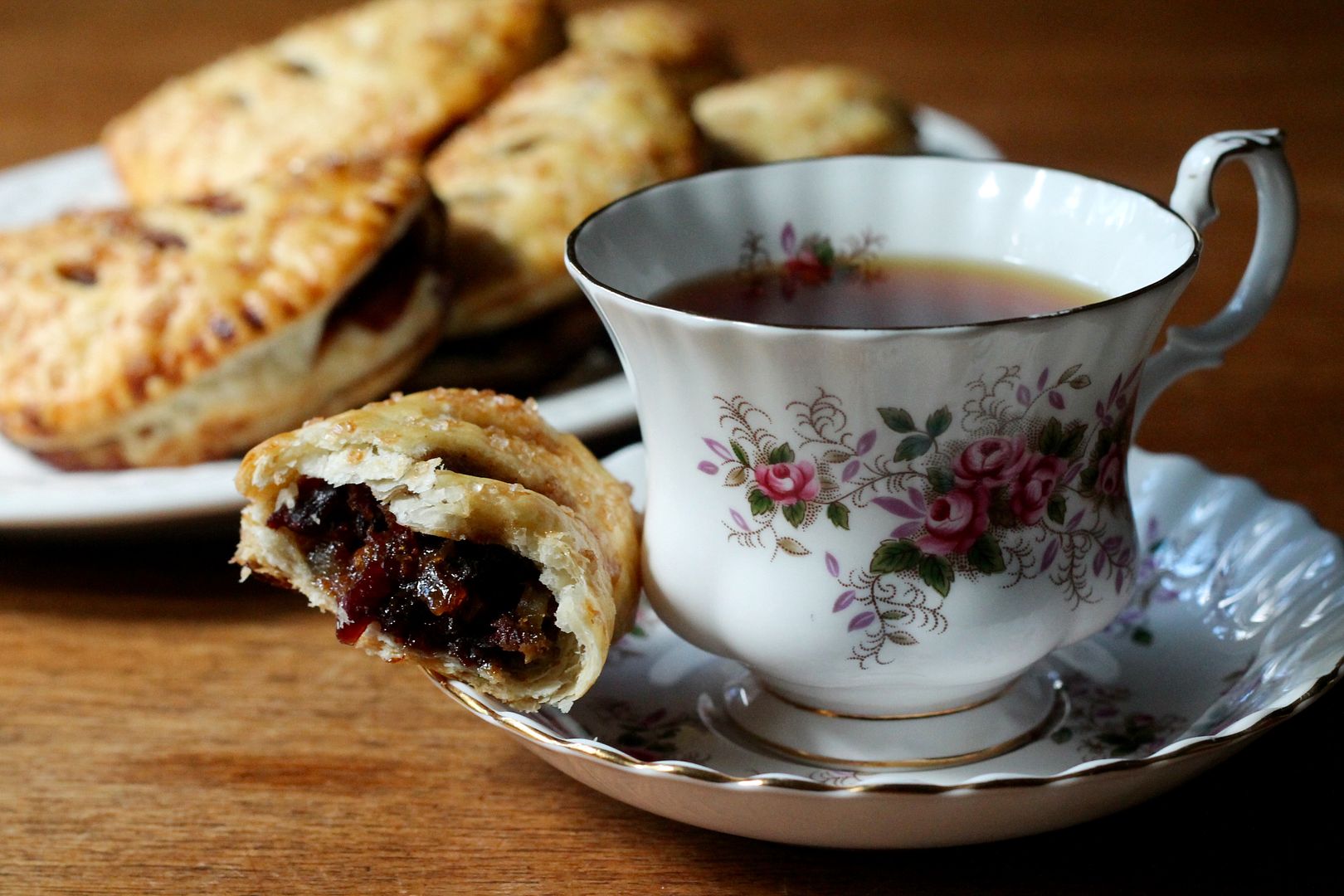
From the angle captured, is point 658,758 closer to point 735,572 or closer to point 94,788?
point 735,572

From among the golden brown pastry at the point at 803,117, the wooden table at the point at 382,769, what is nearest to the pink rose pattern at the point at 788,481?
the wooden table at the point at 382,769

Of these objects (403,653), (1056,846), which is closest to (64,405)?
(403,653)

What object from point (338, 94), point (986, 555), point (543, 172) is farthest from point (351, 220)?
point (986, 555)

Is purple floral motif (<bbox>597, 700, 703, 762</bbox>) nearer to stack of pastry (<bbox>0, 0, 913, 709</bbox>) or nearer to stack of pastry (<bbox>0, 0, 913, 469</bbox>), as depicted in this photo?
stack of pastry (<bbox>0, 0, 913, 709</bbox>)

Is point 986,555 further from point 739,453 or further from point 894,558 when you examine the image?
point 739,453

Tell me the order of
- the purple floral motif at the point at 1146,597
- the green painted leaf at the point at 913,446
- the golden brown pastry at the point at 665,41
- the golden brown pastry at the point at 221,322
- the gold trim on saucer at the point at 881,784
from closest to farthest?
the gold trim on saucer at the point at 881,784, the green painted leaf at the point at 913,446, the purple floral motif at the point at 1146,597, the golden brown pastry at the point at 221,322, the golden brown pastry at the point at 665,41

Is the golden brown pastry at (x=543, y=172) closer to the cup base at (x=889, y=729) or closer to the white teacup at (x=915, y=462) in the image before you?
the white teacup at (x=915, y=462)

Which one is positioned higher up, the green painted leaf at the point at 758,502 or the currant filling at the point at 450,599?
the green painted leaf at the point at 758,502

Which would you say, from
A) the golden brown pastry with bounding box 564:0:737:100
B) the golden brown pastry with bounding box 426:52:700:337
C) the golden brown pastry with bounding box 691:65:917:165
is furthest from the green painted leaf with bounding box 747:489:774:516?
the golden brown pastry with bounding box 564:0:737:100
